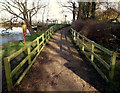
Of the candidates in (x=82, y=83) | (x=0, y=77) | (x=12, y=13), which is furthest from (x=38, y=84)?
(x=12, y=13)

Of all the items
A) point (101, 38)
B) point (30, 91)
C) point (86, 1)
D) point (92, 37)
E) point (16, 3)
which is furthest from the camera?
point (16, 3)

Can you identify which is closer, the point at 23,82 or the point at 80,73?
the point at 23,82

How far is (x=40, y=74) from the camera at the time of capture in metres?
4.84

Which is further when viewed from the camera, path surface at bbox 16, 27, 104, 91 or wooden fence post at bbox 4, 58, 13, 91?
path surface at bbox 16, 27, 104, 91

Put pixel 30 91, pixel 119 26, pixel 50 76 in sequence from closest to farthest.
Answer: pixel 30 91
pixel 50 76
pixel 119 26

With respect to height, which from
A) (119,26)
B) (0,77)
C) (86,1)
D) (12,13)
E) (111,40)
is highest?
(86,1)

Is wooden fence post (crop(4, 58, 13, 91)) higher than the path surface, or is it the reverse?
wooden fence post (crop(4, 58, 13, 91))

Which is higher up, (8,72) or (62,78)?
A: (8,72)

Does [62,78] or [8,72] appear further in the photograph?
[62,78]

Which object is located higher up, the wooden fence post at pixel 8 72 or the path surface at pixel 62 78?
the wooden fence post at pixel 8 72

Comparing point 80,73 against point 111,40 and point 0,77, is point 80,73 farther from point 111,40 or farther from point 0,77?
point 111,40

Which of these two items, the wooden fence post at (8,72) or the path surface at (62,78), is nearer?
the wooden fence post at (8,72)

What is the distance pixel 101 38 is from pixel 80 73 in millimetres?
6850

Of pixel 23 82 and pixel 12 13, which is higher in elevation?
pixel 12 13
